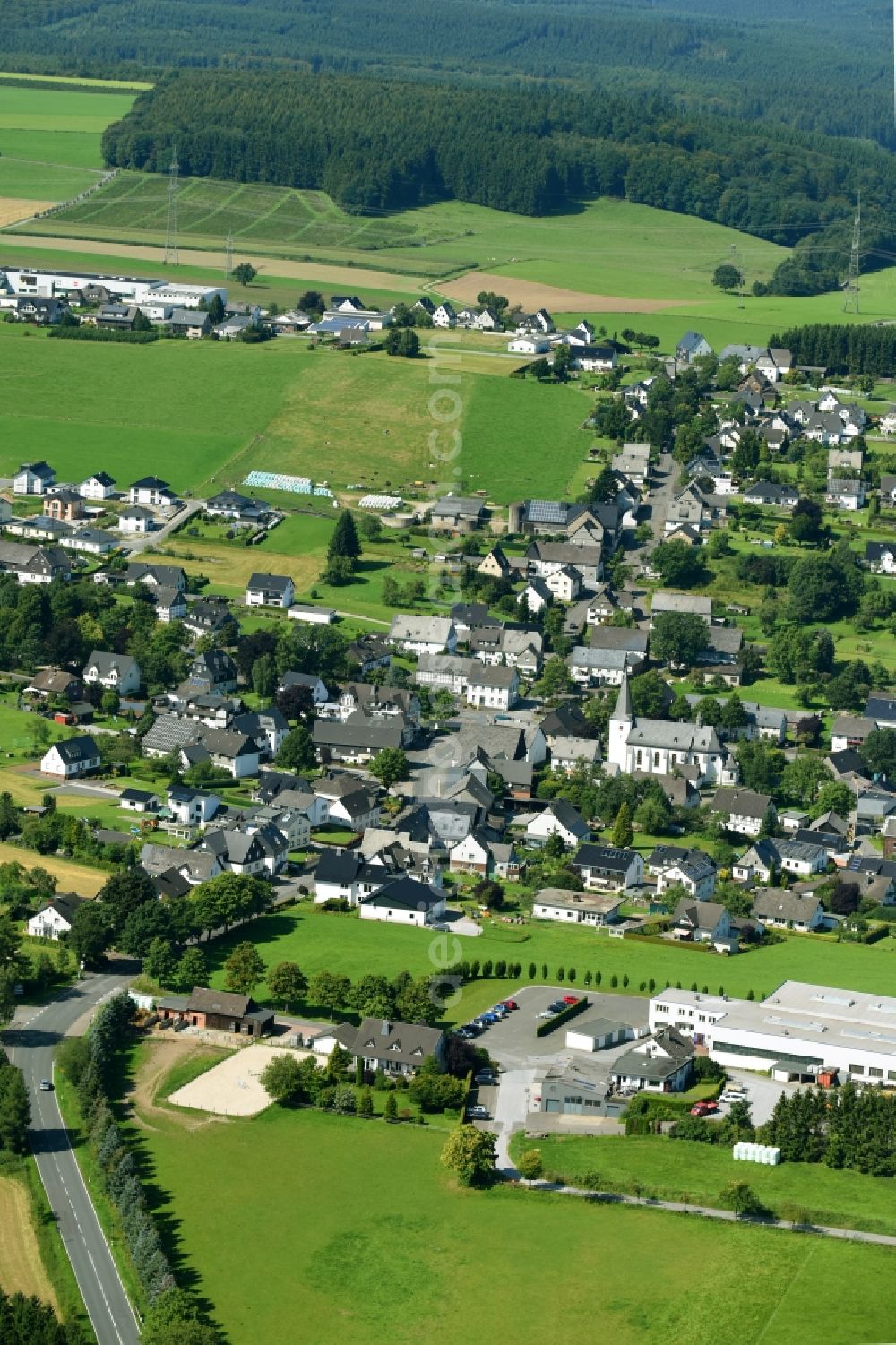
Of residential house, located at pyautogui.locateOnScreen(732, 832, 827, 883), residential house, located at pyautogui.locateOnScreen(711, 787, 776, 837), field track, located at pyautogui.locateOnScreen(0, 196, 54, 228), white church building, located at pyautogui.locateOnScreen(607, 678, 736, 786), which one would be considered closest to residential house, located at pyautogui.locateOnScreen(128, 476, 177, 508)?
white church building, located at pyautogui.locateOnScreen(607, 678, 736, 786)

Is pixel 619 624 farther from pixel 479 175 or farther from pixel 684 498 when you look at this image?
pixel 479 175

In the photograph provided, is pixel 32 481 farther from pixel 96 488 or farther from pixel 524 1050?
pixel 524 1050

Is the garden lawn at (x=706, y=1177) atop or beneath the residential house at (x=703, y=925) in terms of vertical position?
atop

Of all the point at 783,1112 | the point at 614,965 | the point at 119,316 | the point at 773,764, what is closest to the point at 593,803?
the point at 773,764

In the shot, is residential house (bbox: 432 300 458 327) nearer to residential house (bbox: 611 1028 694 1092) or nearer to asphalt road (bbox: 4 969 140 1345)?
asphalt road (bbox: 4 969 140 1345)

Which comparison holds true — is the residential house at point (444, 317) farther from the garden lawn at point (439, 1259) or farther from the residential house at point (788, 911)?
the garden lawn at point (439, 1259)

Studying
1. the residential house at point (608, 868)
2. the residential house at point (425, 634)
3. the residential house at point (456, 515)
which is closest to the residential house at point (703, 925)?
the residential house at point (608, 868)
